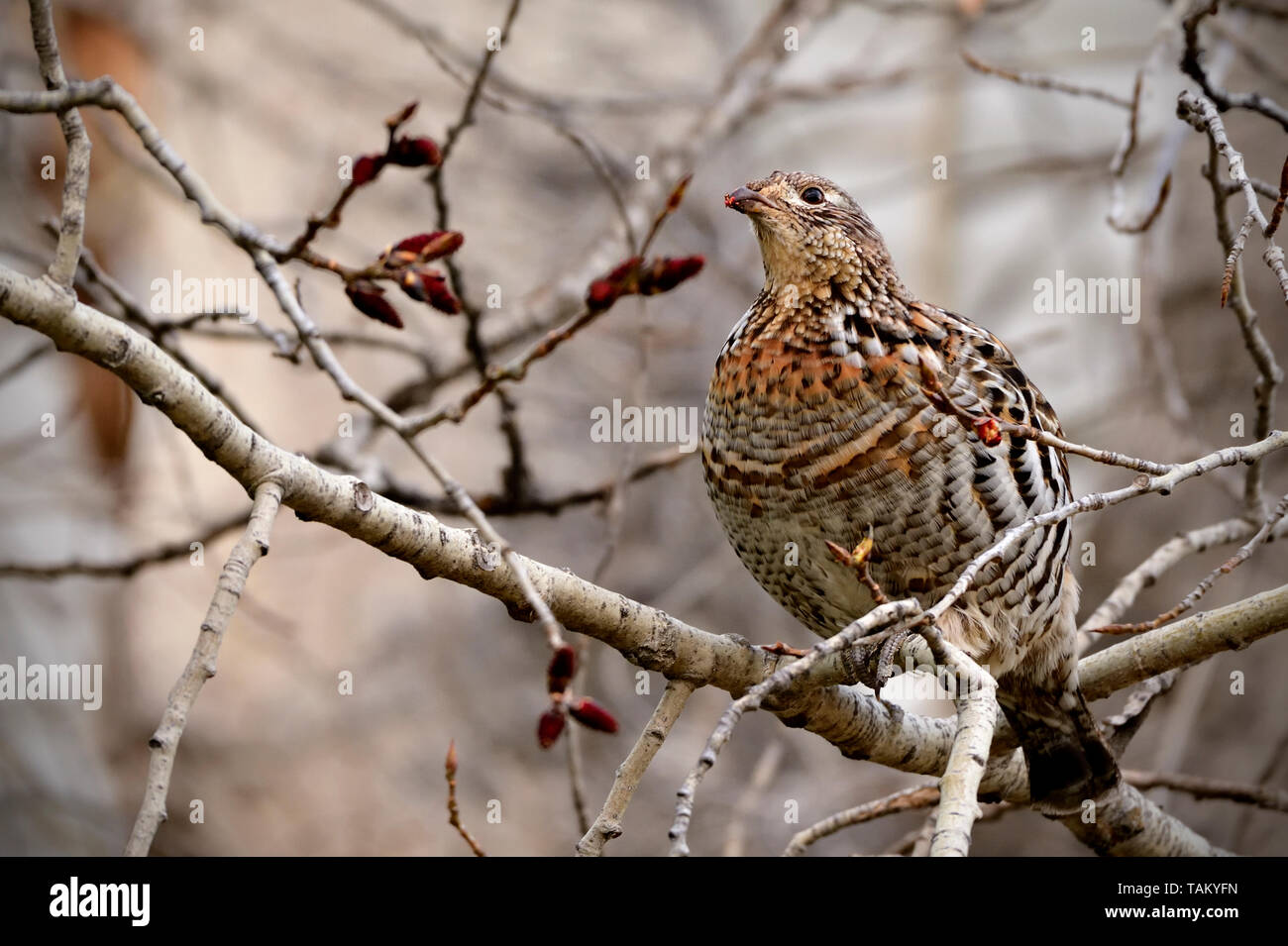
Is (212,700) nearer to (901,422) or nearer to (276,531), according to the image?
(276,531)

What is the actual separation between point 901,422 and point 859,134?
667cm

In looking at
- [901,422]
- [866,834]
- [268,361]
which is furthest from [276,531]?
[901,422]

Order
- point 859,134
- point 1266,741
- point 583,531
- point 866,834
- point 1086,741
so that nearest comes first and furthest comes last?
point 1086,741
point 1266,741
point 583,531
point 866,834
point 859,134

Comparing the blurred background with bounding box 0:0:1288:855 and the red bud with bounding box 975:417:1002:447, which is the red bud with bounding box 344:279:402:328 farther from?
the blurred background with bounding box 0:0:1288:855

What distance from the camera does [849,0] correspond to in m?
4.69

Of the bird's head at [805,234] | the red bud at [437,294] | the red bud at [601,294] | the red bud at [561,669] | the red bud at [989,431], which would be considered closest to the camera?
the red bud at [561,669]

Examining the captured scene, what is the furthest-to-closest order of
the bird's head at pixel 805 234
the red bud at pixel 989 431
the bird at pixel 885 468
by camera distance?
the bird's head at pixel 805 234, the bird at pixel 885 468, the red bud at pixel 989 431

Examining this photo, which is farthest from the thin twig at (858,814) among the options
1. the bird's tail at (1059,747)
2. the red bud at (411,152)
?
the red bud at (411,152)

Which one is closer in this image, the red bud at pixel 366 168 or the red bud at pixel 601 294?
the red bud at pixel 601 294

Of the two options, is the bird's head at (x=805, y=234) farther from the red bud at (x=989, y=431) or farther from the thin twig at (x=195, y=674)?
the thin twig at (x=195, y=674)

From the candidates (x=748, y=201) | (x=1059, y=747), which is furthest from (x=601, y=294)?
(x=1059, y=747)

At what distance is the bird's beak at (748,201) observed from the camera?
107 inches

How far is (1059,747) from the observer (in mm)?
2828

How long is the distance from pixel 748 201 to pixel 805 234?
18 centimetres
